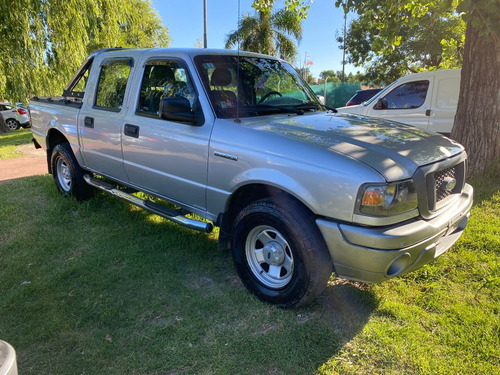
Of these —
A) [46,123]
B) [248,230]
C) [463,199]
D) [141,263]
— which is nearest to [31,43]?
[46,123]

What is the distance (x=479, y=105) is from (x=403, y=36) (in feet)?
61.7

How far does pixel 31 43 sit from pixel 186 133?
10752mm

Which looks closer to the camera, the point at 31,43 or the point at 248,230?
the point at 248,230

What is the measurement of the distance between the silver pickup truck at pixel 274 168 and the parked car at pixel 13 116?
55.2ft

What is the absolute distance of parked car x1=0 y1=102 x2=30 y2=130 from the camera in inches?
→ 708

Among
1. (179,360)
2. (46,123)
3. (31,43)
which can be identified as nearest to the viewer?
(179,360)

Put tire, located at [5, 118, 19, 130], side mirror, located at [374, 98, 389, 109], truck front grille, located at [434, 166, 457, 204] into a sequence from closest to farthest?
1. truck front grille, located at [434, 166, 457, 204]
2. side mirror, located at [374, 98, 389, 109]
3. tire, located at [5, 118, 19, 130]

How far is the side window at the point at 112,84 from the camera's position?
166 inches

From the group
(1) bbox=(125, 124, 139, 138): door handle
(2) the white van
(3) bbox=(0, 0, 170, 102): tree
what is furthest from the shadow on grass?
(3) bbox=(0, 0, 170, 102): tree

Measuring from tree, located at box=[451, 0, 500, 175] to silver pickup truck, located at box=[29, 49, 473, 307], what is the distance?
320cm

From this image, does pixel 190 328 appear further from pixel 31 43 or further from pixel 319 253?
pixel 31 43

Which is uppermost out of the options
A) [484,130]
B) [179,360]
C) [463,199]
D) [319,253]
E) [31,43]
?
[31,43]

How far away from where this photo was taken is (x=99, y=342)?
267 cm

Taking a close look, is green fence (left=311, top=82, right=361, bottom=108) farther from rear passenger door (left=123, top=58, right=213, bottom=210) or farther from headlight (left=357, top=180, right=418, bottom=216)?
headlight (left=357, top=180, right=418, bottom=216)
